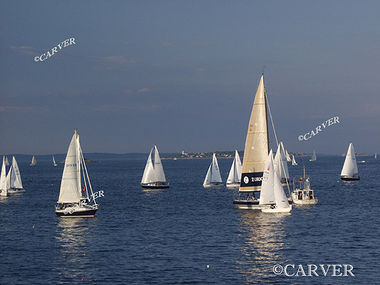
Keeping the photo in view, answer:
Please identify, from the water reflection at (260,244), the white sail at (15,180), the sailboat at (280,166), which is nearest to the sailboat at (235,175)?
the sailboat at (280,166)

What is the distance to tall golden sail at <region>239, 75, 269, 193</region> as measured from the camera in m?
80.1

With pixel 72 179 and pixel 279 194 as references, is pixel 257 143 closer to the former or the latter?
pixel 279 194

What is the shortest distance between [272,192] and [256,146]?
8063 mm

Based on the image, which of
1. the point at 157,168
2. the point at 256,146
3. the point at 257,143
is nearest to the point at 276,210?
the point at 256,146

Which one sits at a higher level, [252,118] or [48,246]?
[252,118]

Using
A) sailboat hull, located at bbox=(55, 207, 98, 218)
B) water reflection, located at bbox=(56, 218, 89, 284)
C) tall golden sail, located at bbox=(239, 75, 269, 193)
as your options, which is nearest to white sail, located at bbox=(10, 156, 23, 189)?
sailboat hull, located at bbox=(55, 207, 98, 218)

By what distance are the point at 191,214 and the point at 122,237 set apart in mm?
23151

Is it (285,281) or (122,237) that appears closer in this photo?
(285,281)

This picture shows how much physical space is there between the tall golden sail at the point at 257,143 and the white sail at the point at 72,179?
2412cm

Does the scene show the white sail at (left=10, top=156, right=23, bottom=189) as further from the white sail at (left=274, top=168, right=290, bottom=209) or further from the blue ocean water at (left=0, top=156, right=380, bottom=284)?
the white sail at (left=274, top=168, right=290, bottom=209)

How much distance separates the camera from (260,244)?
57.3 m

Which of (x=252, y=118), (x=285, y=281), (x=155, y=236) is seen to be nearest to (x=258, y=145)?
(x=252, y=118)

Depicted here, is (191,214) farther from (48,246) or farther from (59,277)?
(59,277)

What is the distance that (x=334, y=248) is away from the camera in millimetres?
54781
